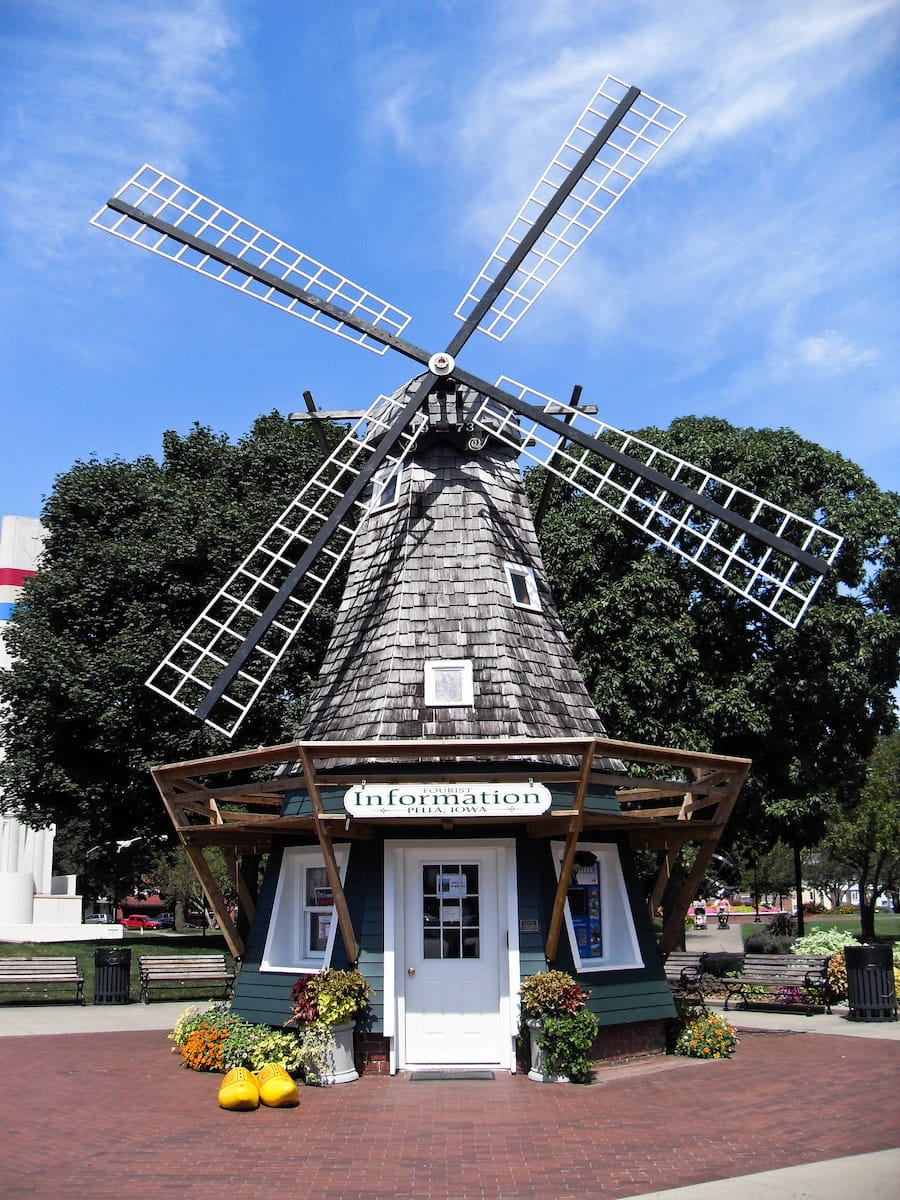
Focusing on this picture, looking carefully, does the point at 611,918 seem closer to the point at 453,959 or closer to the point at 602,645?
the point at 453,959

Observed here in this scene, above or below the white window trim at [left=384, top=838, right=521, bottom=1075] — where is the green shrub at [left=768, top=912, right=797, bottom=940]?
below

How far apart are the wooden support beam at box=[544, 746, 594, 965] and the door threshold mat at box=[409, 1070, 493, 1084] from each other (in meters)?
1.39

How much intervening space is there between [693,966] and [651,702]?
5738 mm

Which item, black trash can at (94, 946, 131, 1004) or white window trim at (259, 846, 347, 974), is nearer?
white window trim at (259, 846, 347, 974)

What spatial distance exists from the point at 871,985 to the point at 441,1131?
29.8ft

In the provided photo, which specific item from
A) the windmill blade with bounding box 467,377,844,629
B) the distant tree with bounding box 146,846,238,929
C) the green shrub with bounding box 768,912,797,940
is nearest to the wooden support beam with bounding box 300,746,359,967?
the windmill blade with bounding box 467,377,844,629

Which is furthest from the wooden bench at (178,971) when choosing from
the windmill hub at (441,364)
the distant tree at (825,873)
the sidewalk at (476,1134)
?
the distant tree at (825,873)

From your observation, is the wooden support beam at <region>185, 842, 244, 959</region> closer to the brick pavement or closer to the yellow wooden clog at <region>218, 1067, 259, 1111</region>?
the brick pavement

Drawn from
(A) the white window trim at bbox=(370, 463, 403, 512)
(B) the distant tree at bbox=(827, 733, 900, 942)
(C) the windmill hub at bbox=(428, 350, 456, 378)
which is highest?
(C) the windmill hub at bbox=(428, 350, 456, 378)

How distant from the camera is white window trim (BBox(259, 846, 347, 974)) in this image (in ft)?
43.9

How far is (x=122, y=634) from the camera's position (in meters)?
23.5

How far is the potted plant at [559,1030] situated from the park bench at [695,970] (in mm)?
5960

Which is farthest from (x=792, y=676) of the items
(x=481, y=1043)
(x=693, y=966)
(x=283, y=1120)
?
(x=283, y=1120)

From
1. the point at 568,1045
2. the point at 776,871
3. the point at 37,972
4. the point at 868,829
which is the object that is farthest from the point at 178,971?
the point at 776,871
